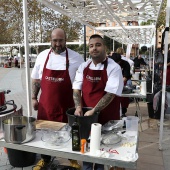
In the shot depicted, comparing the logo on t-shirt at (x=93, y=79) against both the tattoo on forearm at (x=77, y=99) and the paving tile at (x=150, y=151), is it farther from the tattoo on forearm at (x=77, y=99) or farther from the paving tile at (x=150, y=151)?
the paving tile at (x=150, y=151)

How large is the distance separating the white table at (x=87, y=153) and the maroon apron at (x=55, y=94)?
650mm

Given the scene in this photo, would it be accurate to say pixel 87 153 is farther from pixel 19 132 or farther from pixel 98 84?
pixel 98 84

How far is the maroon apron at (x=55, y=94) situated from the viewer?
2336mm

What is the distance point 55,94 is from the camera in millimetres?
2365

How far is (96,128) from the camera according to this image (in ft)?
4.94

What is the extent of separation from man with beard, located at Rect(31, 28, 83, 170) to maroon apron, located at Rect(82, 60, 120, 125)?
32 centimetres

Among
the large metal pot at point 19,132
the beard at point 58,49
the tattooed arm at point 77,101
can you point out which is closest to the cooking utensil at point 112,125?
the tattooed arm at point 77,101

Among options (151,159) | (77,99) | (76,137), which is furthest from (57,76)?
(151,159)

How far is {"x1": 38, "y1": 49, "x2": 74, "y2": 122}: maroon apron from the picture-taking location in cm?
234

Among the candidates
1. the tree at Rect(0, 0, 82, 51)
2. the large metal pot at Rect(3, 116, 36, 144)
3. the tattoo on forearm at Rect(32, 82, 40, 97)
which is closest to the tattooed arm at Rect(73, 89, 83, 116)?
the large metal pot at Rect(3, 116, 36, 144)

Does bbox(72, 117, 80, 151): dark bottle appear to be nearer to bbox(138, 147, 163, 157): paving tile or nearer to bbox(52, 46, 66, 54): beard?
bbox(52, 46, 66, 54): beard

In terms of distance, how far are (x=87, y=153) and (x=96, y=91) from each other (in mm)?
643

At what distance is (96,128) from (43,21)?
19.6 m

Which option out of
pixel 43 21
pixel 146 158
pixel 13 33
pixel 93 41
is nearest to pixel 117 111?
pixel 93 41
